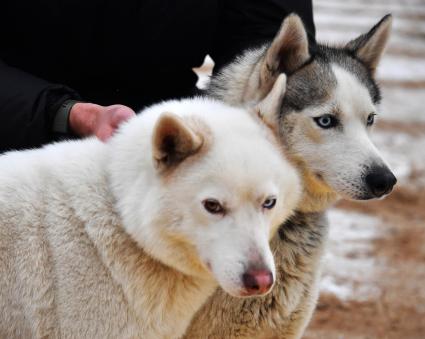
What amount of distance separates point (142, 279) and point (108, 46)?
125cm

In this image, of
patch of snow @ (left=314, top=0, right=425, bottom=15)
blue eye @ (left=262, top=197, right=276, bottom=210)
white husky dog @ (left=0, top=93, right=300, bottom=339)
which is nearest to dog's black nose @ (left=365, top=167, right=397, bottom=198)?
white husky dog @ (left=0, top=93, right=300, bottom=339)

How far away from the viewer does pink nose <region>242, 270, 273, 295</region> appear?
96.9 inches

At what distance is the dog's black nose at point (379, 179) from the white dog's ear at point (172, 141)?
76 centimetres

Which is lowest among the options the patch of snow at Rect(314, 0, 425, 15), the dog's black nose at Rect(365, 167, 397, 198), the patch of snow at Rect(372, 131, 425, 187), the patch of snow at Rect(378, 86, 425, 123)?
the patch of snow at Rect(314, 0, 425, 15)

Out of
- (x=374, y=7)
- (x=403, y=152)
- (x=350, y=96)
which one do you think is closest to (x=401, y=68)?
(x=403, y=152)

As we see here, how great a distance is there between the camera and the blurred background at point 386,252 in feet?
15.9

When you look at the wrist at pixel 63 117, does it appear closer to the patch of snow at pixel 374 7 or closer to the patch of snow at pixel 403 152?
the patch of snow at pixel 403 152

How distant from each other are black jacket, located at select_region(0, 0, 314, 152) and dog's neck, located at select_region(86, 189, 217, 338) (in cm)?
74

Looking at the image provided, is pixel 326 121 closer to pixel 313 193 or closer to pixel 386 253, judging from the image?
pixel 313 193

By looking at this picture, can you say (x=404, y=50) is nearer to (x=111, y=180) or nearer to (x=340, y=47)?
(x=340, y=47)

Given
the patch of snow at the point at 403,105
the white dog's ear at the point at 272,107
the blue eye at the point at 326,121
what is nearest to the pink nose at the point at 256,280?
the white dog's ear at the point at 272,107

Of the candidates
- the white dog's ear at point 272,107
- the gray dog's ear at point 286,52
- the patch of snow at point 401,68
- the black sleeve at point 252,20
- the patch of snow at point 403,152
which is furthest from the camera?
the patch of snow at point 401,68

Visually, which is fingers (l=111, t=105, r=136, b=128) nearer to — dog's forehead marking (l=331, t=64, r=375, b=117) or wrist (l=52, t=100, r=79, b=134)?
wrist (l=52, t=100, r=79, b=134)

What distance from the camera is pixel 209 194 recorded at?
8.35 ft
